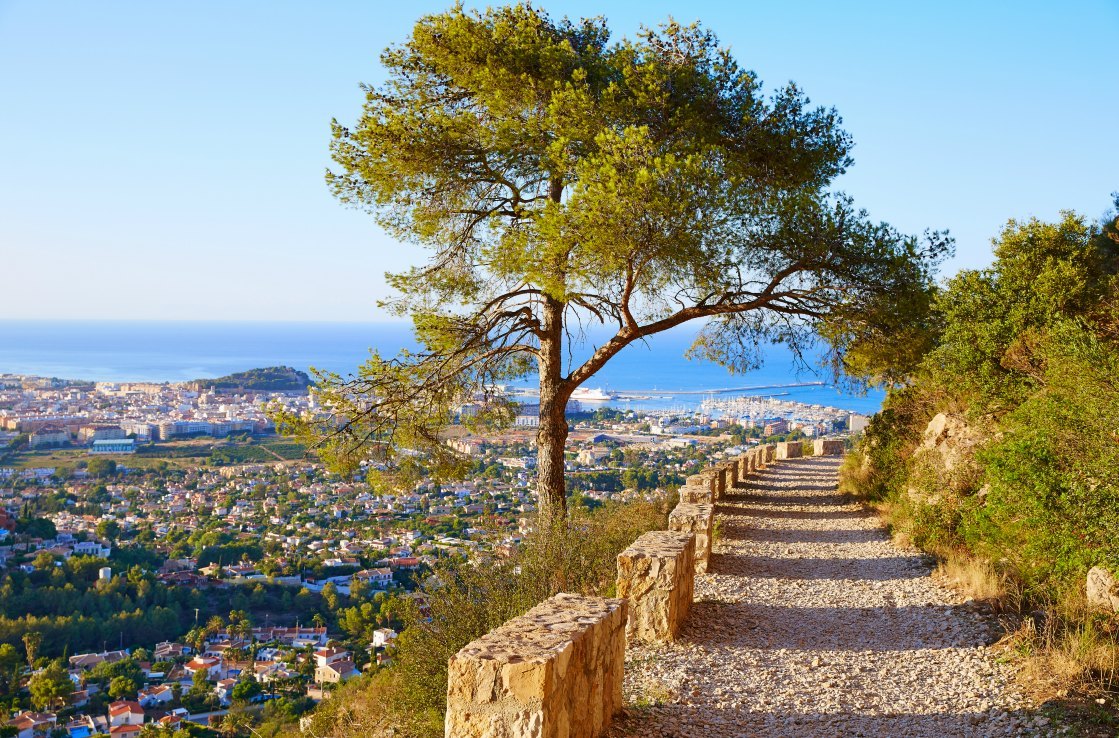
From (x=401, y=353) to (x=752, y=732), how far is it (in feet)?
25.8

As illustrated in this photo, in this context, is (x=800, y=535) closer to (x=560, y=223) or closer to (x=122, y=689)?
(x=560, y=223)

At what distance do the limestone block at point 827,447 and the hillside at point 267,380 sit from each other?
29762 mm

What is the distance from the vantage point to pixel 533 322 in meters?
12.7

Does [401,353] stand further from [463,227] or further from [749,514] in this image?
[749,514]

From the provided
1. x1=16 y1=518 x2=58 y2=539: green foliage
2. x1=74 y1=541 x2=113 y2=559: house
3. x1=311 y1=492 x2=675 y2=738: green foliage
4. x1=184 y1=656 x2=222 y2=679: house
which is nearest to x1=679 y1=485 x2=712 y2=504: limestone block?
x1=311 y1=492 x2=675 y2=738: green foliage

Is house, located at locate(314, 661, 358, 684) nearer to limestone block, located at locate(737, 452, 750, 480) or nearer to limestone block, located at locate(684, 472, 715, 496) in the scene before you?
limestone block, located at locate(684, 472, 715, 496)

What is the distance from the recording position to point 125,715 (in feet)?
42.9

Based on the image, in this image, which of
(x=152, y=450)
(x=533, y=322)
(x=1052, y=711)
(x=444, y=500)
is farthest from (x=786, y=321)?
(x=152, y=450)

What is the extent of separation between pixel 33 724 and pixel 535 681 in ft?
42.4

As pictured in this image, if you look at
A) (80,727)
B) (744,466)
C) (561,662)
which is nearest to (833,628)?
(561,662)

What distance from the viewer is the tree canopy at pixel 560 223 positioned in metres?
10.9

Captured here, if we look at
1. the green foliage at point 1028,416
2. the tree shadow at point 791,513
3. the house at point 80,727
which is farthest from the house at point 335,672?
the green foliage at point 1028,416

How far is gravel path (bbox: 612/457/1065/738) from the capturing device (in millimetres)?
5305

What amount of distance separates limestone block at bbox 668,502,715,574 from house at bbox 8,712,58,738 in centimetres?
1057
